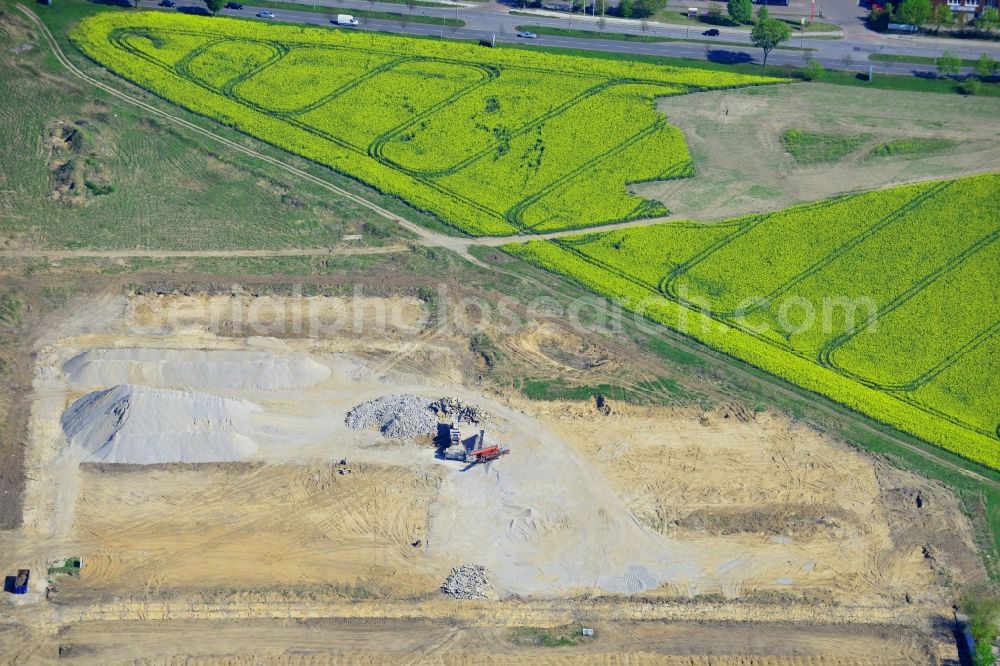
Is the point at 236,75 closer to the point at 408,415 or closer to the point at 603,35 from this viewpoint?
the point at 603,35

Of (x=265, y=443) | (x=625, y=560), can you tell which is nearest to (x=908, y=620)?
(x=625, y=560)

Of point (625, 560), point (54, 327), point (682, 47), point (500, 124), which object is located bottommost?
point (625, 560)

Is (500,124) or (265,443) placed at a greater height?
(500,124)

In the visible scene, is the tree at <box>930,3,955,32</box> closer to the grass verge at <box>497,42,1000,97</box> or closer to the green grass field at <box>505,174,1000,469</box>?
the grass verge at <box>497,42,1000,97</box>

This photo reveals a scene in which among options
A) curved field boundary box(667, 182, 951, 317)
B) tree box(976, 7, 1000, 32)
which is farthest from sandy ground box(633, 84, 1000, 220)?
tree box(976, 7, 1000, 32)

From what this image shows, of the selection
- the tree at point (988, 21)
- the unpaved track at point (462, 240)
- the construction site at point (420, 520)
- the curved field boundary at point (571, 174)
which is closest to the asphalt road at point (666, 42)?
the tree at point (988, 21)

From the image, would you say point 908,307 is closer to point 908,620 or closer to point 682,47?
point 908,620

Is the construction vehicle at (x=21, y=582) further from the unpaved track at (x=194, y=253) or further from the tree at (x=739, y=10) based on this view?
the tree at (x=739, y=10)
